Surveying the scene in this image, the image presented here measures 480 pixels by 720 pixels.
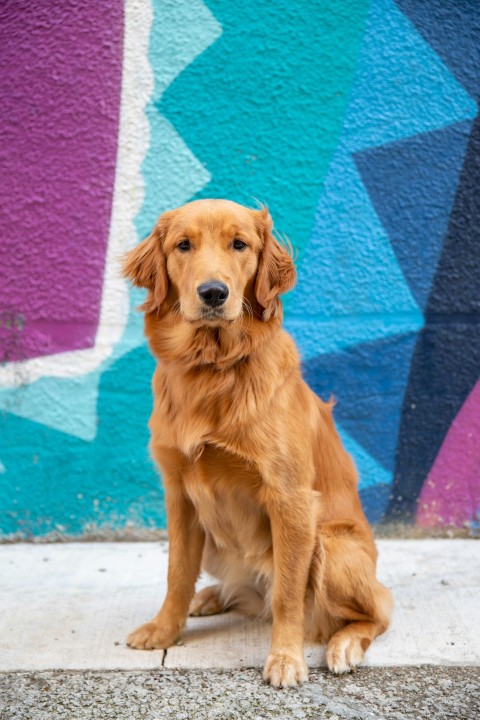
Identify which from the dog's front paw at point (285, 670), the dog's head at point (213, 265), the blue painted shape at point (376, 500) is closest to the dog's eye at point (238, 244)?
the dog's head at point (213, 265)

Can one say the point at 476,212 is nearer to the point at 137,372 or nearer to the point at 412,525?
the point at 412,525

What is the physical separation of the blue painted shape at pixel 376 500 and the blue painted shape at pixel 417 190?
0.90 metres

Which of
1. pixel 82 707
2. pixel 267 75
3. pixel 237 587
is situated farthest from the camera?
pixel 267 75

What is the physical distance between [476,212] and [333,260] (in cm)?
70

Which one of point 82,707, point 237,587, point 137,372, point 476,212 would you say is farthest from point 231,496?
point 476,212

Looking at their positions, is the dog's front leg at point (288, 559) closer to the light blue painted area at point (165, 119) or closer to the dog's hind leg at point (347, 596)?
the dog's hind leg at point (347, 596)

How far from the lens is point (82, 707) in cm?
232

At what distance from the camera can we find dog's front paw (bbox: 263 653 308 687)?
2449mm

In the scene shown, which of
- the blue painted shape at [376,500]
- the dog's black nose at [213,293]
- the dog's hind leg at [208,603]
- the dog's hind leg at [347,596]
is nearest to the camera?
the dog's black nose at [213,293]

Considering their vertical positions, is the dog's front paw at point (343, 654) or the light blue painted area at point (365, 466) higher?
the dog's front paw at point (343, 654)

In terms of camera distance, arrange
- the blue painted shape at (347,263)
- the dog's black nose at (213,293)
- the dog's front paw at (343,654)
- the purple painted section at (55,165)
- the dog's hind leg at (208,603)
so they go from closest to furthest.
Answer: the dog's black nose at (213,293)
the dog's front paw at (343,654)
the dog's hind leg at (208,603)
the purple painted section at (55,165)
the blue painted shape at (347,263)

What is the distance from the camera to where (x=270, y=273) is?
274 centimetres

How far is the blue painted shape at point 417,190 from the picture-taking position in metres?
3.79

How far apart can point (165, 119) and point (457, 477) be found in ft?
7.18
